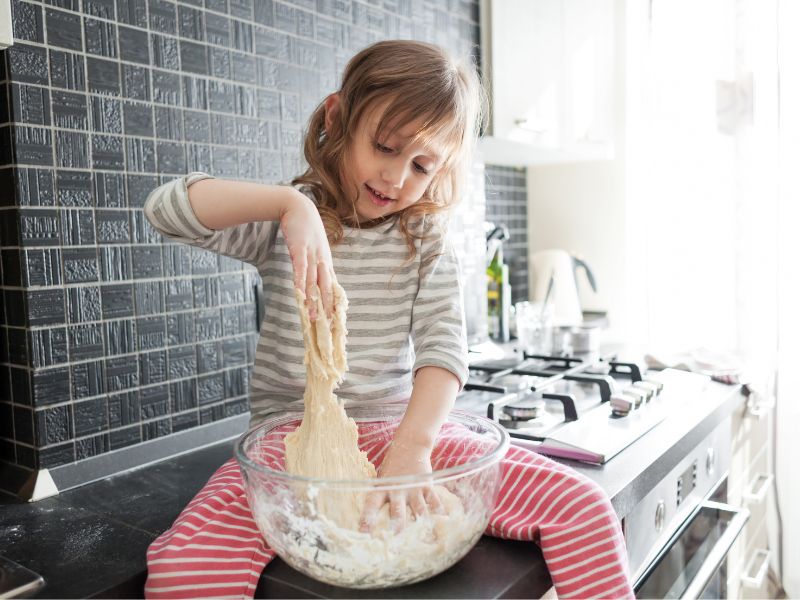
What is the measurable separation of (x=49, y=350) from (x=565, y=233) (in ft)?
5.33

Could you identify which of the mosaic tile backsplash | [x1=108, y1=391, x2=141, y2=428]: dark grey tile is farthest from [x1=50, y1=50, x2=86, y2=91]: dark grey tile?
[x1=108, y1=391, x2=141, y2=428]: dark grey tile

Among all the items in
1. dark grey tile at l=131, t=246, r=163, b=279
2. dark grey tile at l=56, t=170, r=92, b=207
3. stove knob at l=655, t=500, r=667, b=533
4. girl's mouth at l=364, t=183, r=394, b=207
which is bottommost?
stove knob at l=655, t=500, r=667, b=533

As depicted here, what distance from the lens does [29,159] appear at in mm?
873

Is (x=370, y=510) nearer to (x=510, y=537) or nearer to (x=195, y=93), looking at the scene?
(x=510, y=537)

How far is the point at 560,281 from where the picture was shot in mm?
2021

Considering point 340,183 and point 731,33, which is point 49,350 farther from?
point 731,33

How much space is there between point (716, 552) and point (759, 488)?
610 millimetres

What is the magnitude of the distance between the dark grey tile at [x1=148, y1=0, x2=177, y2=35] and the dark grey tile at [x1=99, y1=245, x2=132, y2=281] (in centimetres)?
33

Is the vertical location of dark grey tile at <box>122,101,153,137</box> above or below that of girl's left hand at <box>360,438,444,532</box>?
above

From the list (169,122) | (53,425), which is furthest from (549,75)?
(53,425)

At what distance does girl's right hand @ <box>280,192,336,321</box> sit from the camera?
2.26ft

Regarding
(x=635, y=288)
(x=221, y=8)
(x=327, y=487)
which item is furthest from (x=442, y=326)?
(x=635, y=288)

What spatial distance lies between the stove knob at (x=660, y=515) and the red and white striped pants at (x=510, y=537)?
366mm

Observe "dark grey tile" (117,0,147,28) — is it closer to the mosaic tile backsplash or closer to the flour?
the mosaic tile backsplash
